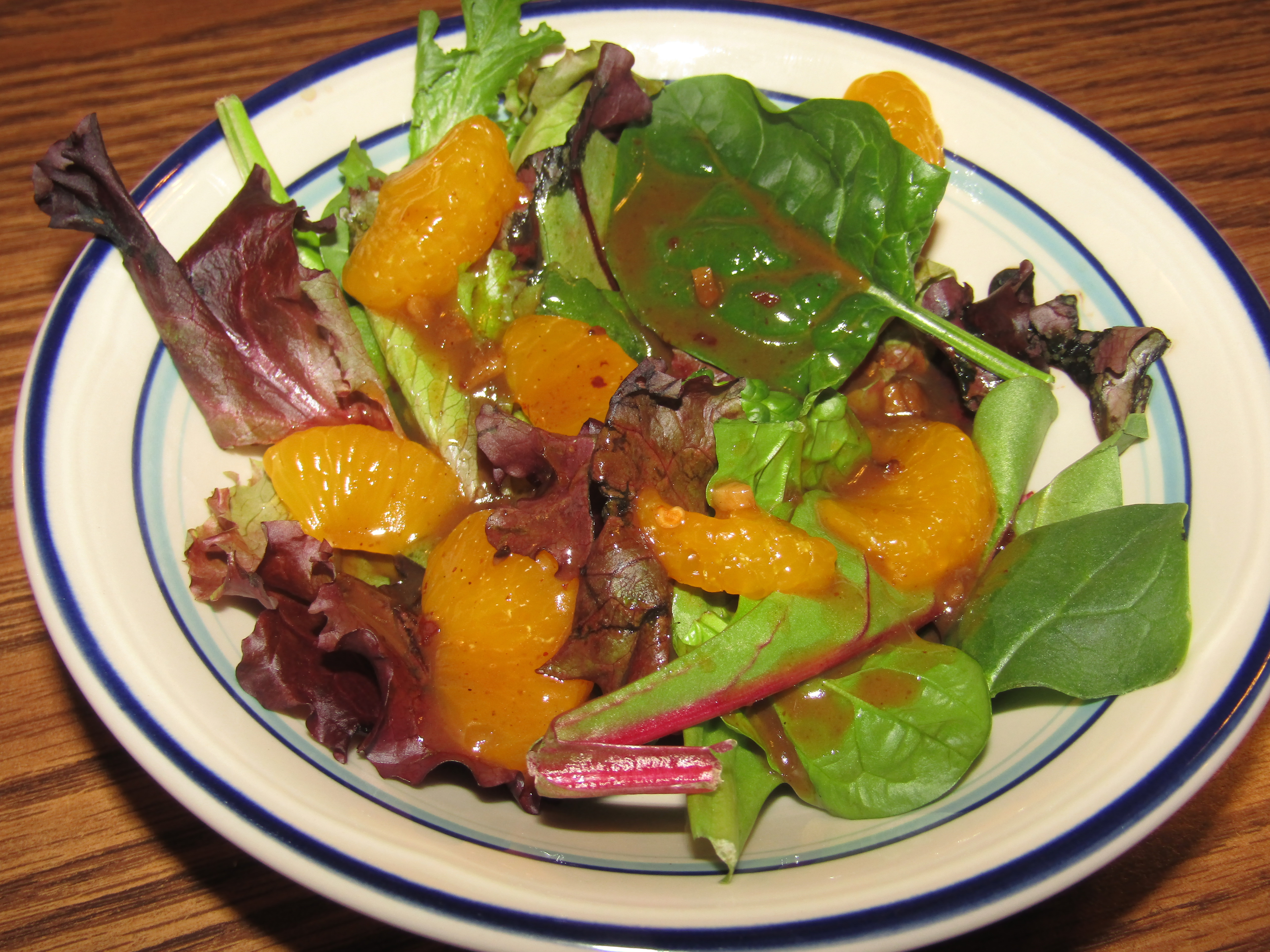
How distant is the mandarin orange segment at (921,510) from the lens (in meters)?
1.51

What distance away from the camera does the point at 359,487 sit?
159cm

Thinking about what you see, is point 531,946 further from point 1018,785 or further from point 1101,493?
point 1101,493

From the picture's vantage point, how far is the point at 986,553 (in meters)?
1.62

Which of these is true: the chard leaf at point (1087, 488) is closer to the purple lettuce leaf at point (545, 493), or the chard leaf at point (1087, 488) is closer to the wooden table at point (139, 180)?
the wooden table at point (139, 180)

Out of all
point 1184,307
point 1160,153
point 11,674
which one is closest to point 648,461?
point 1184,307

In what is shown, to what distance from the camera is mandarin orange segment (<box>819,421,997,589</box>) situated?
1.51m

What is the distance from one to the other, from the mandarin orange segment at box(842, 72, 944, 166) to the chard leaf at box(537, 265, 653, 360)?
66cm

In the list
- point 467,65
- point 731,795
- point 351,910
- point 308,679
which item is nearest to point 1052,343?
point 731,795

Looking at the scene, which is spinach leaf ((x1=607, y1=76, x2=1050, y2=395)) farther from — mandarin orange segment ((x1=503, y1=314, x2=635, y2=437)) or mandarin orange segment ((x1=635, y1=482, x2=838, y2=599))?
mandarin orange segment ((x1=635, y1=482, x2=838, y2=599))

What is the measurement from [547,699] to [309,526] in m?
0.52

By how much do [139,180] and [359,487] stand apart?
1.55 m

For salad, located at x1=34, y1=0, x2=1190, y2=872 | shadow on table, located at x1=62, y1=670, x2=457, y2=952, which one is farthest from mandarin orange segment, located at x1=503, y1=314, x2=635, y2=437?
shadow on table, located at x1=62, y1=670, x2=457, y2=952

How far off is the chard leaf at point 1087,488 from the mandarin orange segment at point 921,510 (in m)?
0.09

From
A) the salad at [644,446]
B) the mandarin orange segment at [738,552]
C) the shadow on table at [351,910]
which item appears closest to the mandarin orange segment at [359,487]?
the salad at [644,446]
